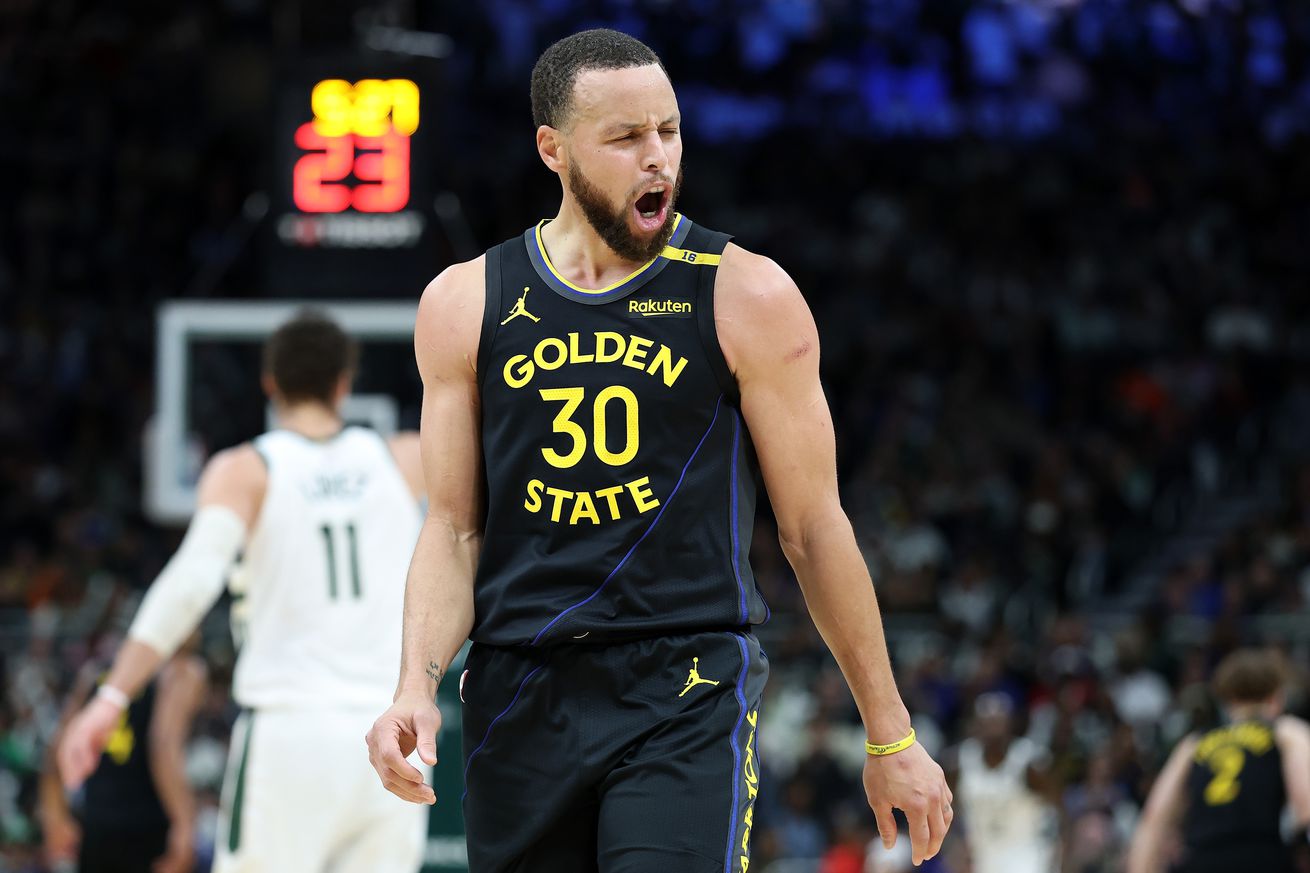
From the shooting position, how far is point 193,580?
569cm

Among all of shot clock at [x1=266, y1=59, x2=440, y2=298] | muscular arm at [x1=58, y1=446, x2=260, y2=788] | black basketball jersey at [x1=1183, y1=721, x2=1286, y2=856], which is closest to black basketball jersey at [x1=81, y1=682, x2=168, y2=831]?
shot clock at [x1=266, y1=59, x2=440, y2=298]

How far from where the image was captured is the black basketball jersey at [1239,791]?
8.27 metres

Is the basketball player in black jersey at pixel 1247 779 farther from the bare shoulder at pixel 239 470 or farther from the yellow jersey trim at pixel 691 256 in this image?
the yellow jersey trim at pixel 691 256

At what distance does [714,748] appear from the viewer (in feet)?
11.3

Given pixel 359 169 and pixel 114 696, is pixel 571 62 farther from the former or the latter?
pixel 359 169

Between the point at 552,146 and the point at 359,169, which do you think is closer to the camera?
the point at 552,146

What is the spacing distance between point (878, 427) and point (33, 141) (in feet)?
33.4

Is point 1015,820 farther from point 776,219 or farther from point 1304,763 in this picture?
point 776,219

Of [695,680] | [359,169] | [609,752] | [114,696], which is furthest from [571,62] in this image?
[359,169]

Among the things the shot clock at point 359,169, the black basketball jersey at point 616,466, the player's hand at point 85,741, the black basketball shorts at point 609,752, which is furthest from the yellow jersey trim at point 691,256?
the shot clock at point 359,169

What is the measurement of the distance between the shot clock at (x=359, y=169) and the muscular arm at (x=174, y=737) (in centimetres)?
242

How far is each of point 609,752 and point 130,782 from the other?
19.9ft

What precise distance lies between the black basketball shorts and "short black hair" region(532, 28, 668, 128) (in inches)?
39.2

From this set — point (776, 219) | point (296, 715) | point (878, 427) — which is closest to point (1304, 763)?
point (296, 715)
